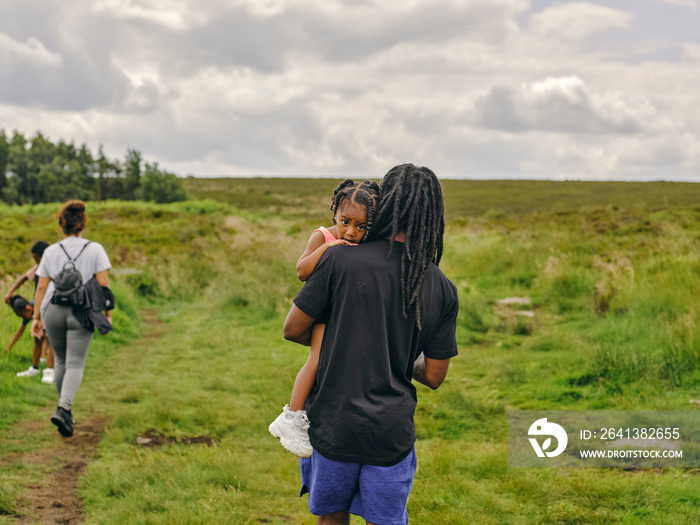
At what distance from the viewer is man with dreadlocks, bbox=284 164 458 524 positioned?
2072mm

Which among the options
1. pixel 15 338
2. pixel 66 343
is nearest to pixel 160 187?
pixel 15 338

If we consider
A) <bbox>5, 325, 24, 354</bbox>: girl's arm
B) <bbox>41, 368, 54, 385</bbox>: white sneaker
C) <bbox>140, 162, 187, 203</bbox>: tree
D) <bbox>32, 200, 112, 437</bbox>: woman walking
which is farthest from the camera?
<bbox>140, 162, 187, 203</bbox>: tree

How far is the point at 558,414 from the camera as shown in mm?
5766

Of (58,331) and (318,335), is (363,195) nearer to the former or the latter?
(318,335)

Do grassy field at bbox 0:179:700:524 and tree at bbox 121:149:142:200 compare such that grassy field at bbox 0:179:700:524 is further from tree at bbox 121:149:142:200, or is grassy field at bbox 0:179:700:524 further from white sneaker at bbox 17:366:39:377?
tree at bbox 121:149:142:200

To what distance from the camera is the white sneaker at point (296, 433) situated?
2.22 meters

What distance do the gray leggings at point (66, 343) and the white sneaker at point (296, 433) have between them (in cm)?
368

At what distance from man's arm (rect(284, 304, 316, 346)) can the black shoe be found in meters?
3.96

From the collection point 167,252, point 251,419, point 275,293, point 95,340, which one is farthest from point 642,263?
point 167,252

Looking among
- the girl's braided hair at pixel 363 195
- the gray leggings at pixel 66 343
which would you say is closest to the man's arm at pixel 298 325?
the girl's braided hair at pixel 363 195

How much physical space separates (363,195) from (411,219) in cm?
22

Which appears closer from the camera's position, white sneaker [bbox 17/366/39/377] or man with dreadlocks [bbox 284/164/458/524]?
man with dreadlocks [bbox 284/164/458/524]

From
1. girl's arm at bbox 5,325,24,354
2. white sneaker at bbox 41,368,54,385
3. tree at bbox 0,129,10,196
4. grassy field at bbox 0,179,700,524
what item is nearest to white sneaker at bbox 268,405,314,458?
grassy field at bbox 0,179,700,524

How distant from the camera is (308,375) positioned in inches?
90.7
